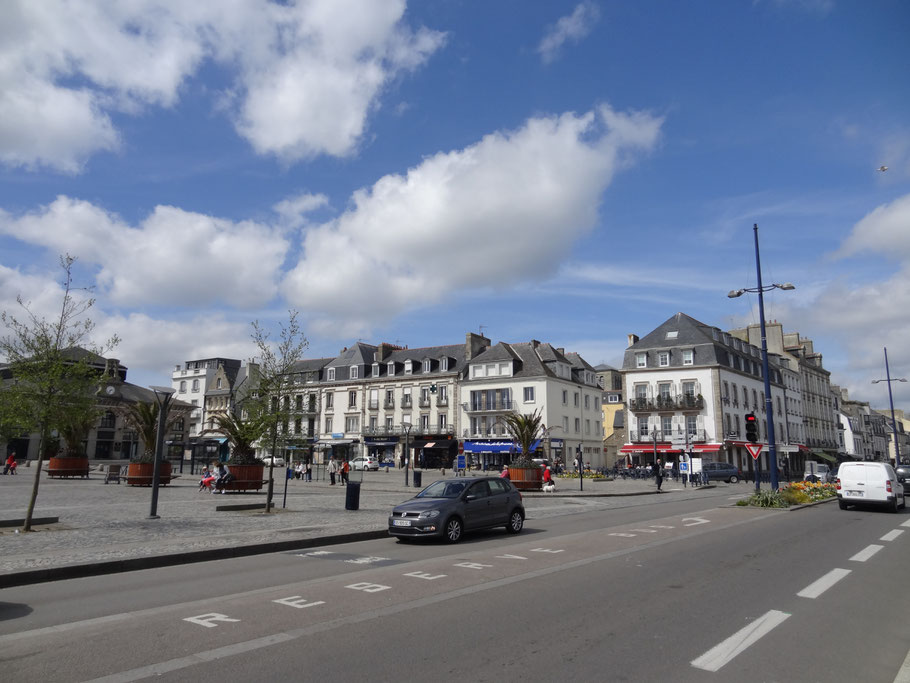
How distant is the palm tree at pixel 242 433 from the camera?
1931cm

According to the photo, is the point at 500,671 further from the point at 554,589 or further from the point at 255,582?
the point at 255,582

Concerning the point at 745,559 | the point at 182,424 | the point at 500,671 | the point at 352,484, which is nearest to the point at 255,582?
the point at 500,671

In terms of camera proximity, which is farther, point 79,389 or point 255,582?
point 79,389

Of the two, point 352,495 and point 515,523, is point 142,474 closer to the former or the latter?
point 352,495

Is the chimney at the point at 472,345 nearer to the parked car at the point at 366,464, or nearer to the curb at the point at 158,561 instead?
the parked car at the point at 366,464

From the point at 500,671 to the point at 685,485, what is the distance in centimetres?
3775

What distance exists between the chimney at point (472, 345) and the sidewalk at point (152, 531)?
42.4 meters

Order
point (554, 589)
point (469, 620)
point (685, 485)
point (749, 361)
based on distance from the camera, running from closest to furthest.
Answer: point (469, 620), point (554, 589), point (685, 485), point (749, 361)

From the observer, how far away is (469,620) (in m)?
6.68

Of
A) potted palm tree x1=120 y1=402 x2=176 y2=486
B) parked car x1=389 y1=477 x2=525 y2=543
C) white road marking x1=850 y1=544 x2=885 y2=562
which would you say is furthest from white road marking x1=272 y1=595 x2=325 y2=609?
potted palm tree x1=120 y1=402 x2=176 y2=486

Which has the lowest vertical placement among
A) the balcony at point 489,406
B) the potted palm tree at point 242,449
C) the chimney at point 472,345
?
the potted palm tree at point 242,449

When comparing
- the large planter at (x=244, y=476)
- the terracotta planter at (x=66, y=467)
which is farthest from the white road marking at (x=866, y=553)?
the terracotta planter at (x=66, y=467)

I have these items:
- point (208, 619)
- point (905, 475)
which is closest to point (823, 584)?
point (208, 619)

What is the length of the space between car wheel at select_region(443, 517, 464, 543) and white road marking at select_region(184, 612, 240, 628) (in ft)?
21.4
